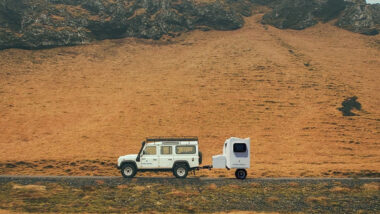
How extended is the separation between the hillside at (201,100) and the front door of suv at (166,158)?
6813 millimetres

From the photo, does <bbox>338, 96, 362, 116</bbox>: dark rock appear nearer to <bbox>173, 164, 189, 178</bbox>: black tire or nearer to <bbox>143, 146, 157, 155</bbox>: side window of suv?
<bbox>173, 164, 189, 178</bbox>: black tire

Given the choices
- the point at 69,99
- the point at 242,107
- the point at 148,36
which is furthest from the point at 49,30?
the point at 242,107

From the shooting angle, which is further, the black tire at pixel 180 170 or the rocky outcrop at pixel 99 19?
the rocky outcrop at pixel 99 19

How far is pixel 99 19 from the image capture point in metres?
70.6

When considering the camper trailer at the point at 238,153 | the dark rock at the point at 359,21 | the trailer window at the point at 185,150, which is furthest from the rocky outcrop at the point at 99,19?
the camper trailer at the point at 238,153

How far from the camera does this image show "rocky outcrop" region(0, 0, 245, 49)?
63812 mm

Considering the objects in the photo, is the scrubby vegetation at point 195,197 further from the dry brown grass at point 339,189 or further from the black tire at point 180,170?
the black tire at point 180,170

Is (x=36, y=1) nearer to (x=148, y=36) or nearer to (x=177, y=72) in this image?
(x=148, y=36)

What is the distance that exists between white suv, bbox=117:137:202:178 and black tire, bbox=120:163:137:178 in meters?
0.47

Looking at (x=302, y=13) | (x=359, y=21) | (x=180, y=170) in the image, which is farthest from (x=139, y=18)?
(x=180, y=170)

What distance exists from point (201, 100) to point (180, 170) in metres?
25.0

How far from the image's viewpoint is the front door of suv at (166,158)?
21828mm

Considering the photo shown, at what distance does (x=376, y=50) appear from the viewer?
211ft

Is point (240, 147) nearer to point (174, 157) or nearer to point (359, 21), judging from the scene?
point (174, 157)
